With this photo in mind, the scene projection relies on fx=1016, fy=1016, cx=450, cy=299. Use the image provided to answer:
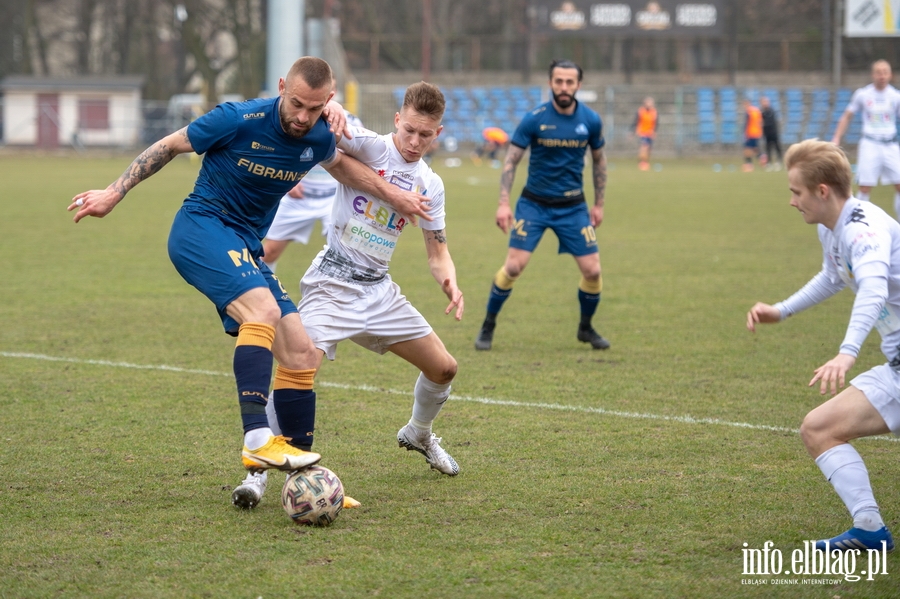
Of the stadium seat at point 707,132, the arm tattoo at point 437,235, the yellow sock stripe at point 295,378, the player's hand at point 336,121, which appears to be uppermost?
the stadium seat at point 707,132

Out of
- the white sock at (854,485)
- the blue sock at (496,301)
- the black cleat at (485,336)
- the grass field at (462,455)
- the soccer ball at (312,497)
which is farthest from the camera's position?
the blue sock at (496,301)

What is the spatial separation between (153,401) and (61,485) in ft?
5.51

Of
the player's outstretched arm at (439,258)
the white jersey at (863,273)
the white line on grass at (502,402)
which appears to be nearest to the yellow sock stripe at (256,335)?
the player's outstretched arm at (439,258)

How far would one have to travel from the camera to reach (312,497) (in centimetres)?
418

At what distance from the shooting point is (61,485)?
468 centimetres

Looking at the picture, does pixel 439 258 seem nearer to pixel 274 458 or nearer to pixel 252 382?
pixel 252 382

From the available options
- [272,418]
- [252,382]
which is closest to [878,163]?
[272,418]

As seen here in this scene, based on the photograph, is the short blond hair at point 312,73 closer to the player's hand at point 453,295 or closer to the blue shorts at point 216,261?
the blue shorts at point 216,261

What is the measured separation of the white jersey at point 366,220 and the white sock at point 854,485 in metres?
2.11

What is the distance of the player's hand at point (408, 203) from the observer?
15.4ft

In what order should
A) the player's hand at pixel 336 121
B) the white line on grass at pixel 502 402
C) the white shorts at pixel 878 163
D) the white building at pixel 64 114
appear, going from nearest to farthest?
the player's hand at pixel 336 121, the white line on grass at pixel 502 402, the white shorts at pixel 878 163, the white building at pixel 64 114

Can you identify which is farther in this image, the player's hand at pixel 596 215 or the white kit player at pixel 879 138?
the white kit player at pixel 879 138

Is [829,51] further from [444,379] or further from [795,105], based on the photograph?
[444,379]

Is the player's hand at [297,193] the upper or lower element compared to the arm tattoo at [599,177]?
lower
